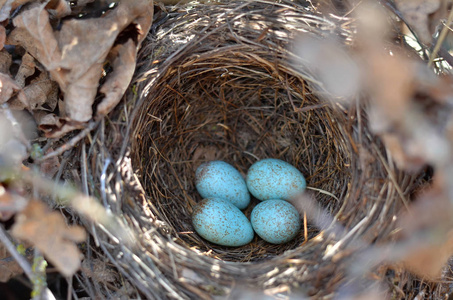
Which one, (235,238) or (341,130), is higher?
(341,130)

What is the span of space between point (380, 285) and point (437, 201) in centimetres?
47

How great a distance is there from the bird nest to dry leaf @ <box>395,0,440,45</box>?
0.23 metres

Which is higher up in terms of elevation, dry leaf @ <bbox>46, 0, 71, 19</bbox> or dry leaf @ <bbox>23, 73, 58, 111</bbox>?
dry leaf @ <bbox>46, 0, 71, 19</bbox>

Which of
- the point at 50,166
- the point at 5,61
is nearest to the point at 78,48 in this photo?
the point at 5,61

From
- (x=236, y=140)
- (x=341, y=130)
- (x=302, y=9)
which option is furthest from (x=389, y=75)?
(x=236, y=140)

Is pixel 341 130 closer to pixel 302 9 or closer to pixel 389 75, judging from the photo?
pixel 302 9

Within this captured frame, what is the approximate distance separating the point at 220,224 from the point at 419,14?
122cm

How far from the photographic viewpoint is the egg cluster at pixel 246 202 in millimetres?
1955

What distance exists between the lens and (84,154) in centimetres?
167

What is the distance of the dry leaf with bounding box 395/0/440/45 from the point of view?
1572 mm

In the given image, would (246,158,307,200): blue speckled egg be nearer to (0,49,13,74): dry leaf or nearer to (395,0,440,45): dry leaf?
(395,0,440,45): dry leaf

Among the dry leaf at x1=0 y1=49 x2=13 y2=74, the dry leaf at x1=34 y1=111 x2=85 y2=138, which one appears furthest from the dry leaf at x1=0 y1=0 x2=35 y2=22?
the dry leaf at x1=34 y1=111 x2=85 y2=138

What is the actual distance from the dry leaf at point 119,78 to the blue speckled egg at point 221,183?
677 mm

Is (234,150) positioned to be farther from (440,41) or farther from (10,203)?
(10,203)
